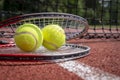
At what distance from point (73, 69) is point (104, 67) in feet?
0.71

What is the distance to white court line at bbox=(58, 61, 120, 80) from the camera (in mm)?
1793

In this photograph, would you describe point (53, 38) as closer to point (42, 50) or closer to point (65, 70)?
point (42, 50)

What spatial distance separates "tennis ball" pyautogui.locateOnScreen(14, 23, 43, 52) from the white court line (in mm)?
298

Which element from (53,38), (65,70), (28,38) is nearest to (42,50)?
(53,38)

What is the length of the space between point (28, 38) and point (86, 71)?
1.89 ft

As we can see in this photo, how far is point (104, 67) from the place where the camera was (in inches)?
81.9

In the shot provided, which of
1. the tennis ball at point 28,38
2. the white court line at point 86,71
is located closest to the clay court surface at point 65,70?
the white court line at point 86,71

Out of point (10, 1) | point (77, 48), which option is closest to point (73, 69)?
point (77, 48)

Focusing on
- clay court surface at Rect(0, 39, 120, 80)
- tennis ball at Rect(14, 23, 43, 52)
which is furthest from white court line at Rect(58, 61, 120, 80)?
tennis ball at Rect(14, 23, 43, 52)

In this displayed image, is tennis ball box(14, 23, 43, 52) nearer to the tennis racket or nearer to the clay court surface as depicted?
the tennis racket

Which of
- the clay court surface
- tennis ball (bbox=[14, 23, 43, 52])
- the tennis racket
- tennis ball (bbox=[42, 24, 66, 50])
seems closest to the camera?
the clay court surface

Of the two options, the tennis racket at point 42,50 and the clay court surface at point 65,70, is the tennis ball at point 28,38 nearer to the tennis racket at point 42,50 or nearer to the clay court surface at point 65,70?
the tennis racket at point 42,50

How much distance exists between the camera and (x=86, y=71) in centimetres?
197

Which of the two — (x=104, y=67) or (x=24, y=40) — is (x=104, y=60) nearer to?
(x=104, y=67)
